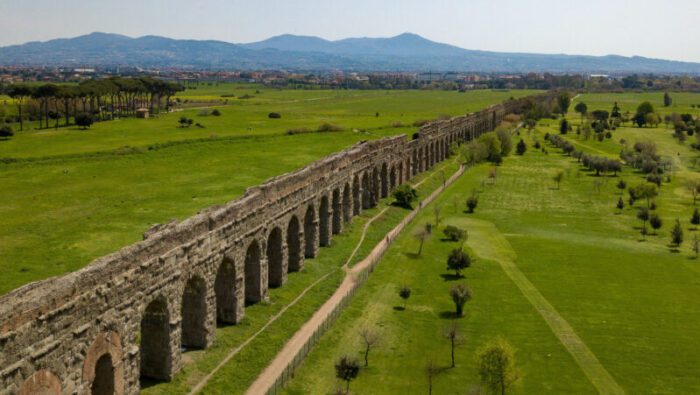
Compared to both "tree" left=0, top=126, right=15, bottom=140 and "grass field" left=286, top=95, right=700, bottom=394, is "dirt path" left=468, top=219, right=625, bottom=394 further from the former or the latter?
"tree" left=0, top=126, right=15, bottom=140

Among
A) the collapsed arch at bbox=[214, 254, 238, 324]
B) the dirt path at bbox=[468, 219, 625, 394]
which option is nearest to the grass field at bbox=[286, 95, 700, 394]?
the dirt path at bbox=[468, 219, 625, 394]

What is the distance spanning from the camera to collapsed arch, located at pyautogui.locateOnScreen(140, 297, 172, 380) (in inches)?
933

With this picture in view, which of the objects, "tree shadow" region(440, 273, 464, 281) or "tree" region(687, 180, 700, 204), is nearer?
"tree shadow" region(440, 273, 464, 281)

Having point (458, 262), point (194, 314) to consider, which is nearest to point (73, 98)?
point (458, 262)

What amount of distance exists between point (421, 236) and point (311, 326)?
1666 cm

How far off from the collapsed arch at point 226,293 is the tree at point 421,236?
1810 cm

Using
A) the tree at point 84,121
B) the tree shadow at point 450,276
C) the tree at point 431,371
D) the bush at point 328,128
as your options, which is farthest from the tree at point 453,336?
the tree at point 84,121

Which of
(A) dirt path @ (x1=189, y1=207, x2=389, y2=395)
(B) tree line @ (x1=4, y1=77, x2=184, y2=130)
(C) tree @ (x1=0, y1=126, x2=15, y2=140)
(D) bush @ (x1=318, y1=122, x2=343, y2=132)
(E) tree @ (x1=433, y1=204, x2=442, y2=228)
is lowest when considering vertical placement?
(A) dirt path @ (x1=189, y1=207, x2=389, y2=395)

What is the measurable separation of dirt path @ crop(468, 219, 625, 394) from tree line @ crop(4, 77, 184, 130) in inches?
2527

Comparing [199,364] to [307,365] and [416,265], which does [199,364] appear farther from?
[416,265]

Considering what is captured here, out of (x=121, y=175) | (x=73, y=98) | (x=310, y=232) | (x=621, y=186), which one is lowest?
(x=621, y=186)

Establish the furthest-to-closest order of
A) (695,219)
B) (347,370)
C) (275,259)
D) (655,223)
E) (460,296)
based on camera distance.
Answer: (695,219) → (655,223) → (275,259) → (460,296) → (347,370)

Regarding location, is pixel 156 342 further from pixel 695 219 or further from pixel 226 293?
pixel 695 219

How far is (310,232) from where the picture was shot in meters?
40.7
